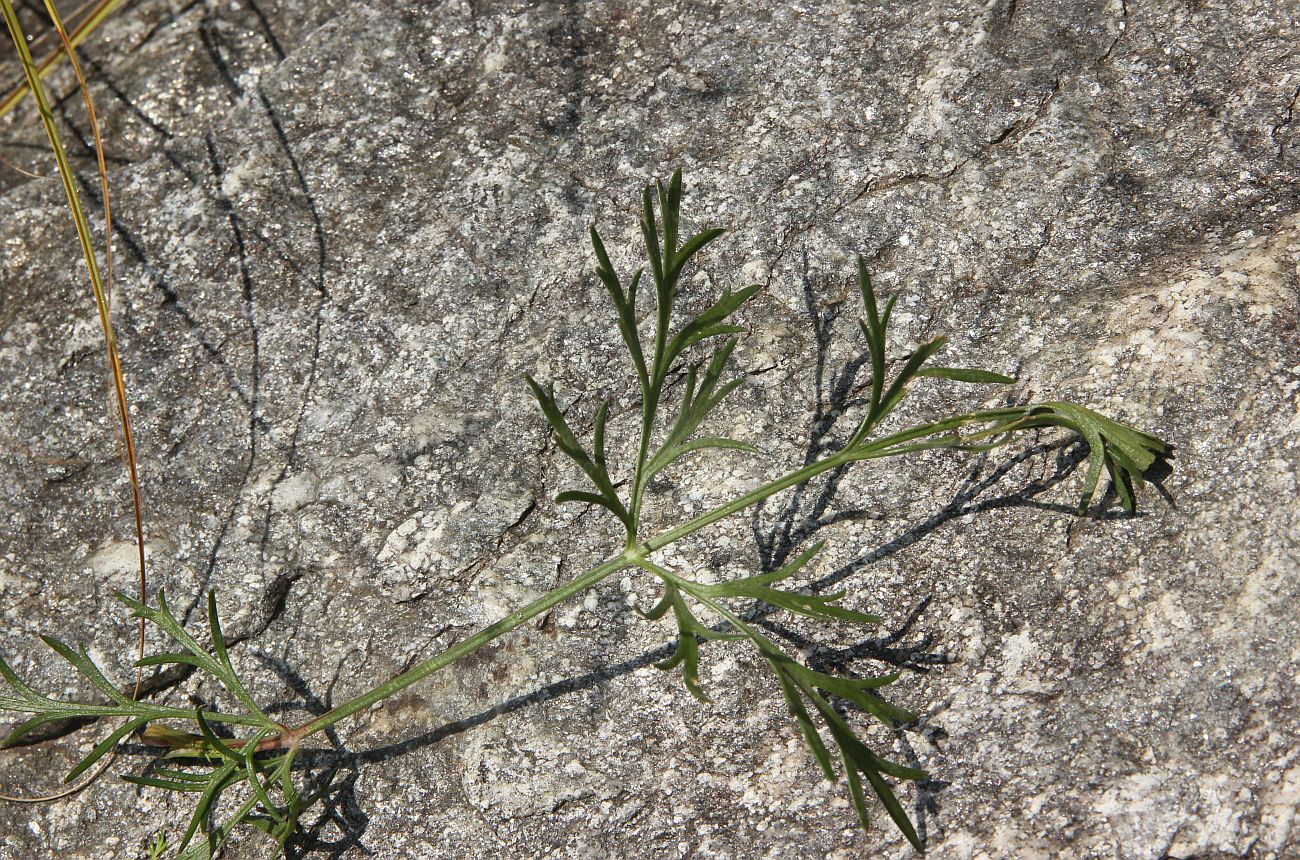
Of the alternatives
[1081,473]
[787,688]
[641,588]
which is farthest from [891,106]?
[787,688]

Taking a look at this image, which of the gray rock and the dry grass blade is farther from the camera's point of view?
the dry grass blade

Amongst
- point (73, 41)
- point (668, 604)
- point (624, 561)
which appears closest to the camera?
point (668, 604)

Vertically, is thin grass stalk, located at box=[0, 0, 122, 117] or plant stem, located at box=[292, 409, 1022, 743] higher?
thin grass stalk, located at box=[0, 0, 122, 117]

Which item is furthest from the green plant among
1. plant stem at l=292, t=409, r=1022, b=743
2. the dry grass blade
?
the dry grass blade

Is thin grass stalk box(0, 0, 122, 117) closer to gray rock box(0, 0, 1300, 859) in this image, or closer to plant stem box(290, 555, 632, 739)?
gray rock box(0, 0, 1300, 859)

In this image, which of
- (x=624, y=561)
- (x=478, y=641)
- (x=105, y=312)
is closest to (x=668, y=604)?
(x=624, y=561)

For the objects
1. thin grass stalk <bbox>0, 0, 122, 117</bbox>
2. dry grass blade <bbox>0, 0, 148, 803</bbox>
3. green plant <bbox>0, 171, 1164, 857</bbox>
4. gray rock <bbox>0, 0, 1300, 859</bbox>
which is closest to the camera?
green plant <bbox>0, 171, 1164, 857</bbox>

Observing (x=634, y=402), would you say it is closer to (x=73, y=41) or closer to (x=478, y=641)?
(x=478, y=641)
